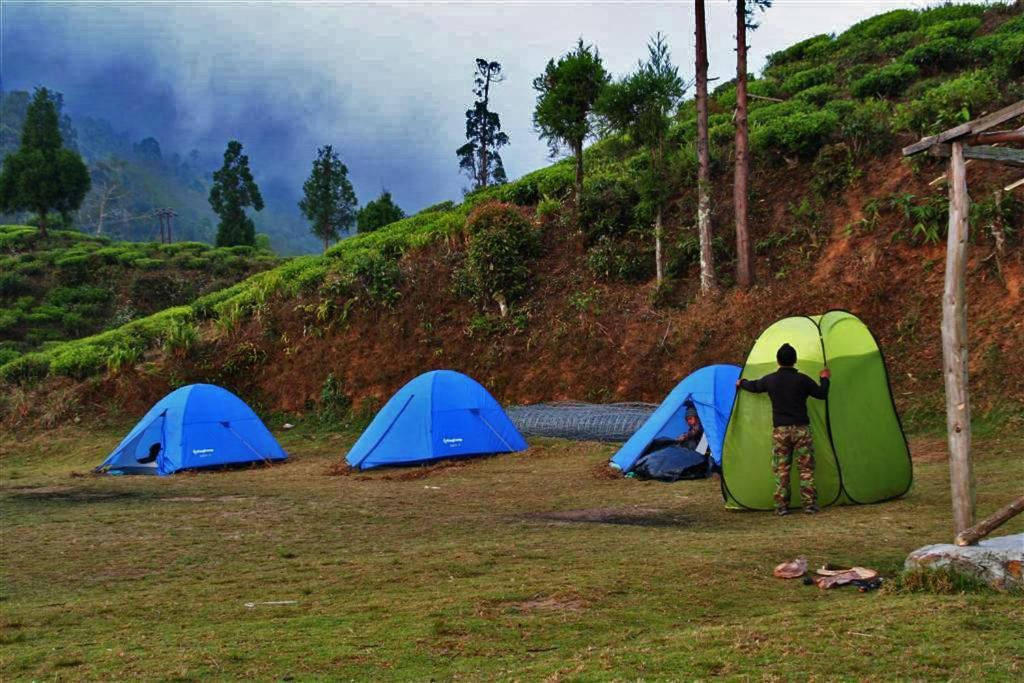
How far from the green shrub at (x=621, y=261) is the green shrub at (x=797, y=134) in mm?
4683

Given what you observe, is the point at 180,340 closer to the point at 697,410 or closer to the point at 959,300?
the point at 697,410

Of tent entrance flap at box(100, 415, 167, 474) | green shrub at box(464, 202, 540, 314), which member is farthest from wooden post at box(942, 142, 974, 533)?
green shrub at box(464, 202, 540, 314)

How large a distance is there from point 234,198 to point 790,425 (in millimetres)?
58319

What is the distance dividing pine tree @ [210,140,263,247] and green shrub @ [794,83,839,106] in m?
41.1

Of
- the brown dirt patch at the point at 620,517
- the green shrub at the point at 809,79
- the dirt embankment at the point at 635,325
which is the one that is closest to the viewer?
the brown dirt patch at the point at 620,517

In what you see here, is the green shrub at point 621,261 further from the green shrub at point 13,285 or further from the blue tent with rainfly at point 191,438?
the green shrub at point 13,285

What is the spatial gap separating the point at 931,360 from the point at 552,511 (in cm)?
1057

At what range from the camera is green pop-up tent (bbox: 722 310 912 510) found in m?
10.4


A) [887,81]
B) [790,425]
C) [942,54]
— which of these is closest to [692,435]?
[790,425]

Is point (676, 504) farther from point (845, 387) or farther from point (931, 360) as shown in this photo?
point (931, 360)

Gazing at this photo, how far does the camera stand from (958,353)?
7434mm

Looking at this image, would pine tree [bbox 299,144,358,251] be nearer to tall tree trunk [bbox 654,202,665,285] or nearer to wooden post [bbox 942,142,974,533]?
tall tree trunk [bbox 654,202,665,285]

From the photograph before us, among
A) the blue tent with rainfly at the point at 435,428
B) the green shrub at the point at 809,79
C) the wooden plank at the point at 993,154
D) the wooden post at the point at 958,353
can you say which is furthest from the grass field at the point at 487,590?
the green shrub at the point at 809,79

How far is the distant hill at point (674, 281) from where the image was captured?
2016cm
